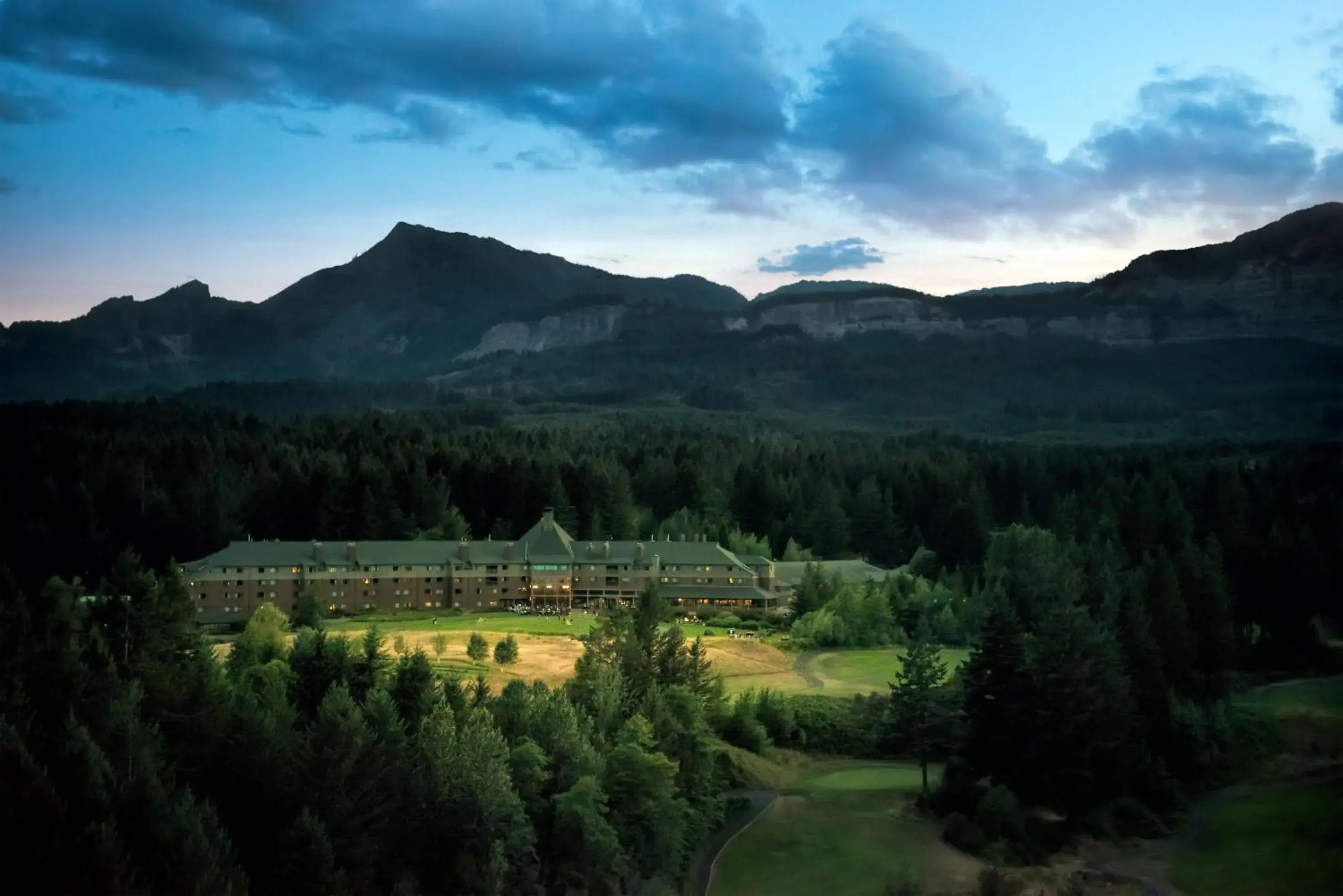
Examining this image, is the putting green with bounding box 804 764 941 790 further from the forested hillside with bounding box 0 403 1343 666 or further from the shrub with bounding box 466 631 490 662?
the forested hillside with bounding box 0 403 1343 666

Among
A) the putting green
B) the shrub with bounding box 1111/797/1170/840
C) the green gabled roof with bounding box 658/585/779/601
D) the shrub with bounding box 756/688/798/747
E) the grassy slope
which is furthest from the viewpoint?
the green gabled roof with bounding box 658/585/779/601

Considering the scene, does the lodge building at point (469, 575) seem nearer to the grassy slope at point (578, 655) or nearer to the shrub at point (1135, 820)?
the grassy slope at point (578, 655)

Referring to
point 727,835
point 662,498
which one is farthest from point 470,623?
point 662,498

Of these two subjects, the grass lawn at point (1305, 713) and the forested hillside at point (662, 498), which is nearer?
the grass lawn at point (1305, 713)

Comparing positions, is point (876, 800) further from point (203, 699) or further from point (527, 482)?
point (527, 482)

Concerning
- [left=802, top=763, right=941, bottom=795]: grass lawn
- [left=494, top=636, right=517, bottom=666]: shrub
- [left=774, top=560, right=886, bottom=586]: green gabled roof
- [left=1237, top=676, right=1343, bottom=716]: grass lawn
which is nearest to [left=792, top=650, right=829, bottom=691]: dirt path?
Answer: [left=802, top=763, right=941, bottom=795]: grass lawn

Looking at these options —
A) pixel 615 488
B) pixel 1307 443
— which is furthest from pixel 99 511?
pixel 1307 443

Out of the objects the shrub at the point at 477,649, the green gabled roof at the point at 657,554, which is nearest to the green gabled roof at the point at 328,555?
the green gabled roof at the point at 657,554

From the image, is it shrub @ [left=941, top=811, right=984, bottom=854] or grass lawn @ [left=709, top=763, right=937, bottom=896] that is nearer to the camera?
grass lawn @ [left=709, top=763, right=937, bottom=896]

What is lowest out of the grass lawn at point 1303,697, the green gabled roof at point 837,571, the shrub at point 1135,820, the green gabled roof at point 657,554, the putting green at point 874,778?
the shrub at point 1135,820
